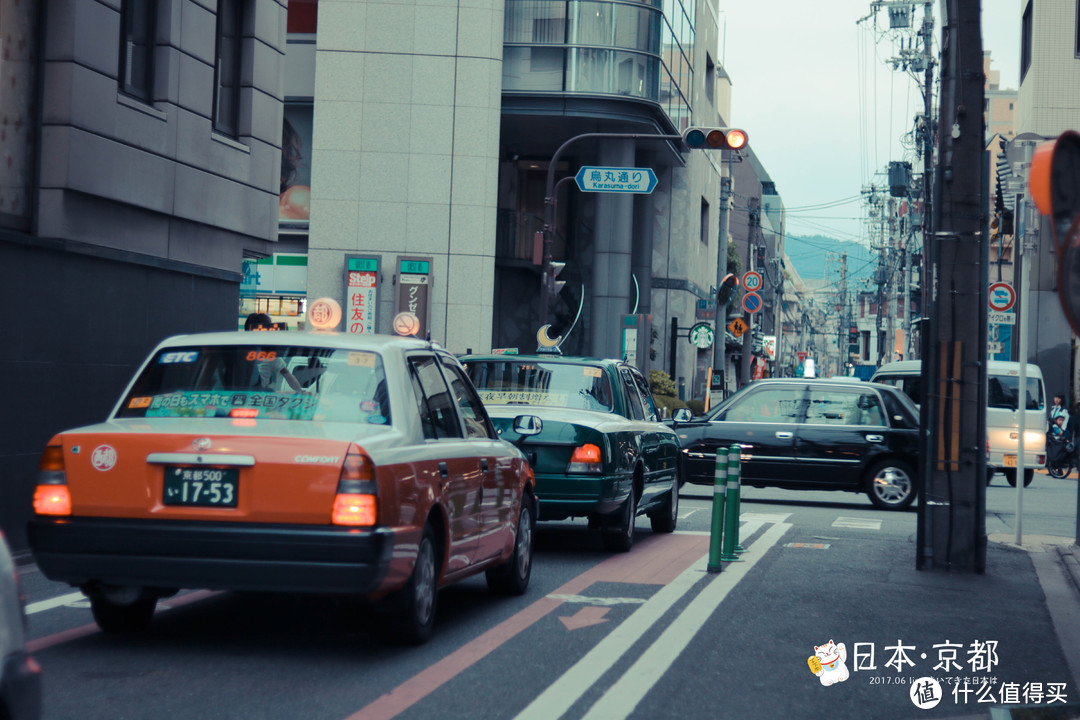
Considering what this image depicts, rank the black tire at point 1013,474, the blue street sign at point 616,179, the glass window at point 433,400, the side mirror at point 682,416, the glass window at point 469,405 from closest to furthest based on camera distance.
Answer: the glass window at point 433,400, the glass window at point 469,405, the side mirror at point 682,416, the blue street sign at point 616,179, the black tire at point 1013,474

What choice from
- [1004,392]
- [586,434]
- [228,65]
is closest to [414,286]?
[1004,392]

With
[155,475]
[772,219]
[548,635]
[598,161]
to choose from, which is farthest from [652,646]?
[772,219]

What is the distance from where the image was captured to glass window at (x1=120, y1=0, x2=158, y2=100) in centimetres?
1325

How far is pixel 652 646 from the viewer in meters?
7.14

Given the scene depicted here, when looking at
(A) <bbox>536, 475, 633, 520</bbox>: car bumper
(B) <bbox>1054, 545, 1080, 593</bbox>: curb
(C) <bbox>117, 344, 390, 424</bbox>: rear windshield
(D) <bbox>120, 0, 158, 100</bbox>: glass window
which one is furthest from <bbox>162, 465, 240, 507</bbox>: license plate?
(D) <bbox>120, 0, 158, 100</bbox>: glass window

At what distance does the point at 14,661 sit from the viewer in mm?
3371

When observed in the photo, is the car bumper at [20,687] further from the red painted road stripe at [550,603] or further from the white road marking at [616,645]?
the white road marking at [616,645]

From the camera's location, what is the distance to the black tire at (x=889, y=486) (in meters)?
18.1

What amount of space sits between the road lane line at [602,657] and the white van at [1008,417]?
44.1 ft

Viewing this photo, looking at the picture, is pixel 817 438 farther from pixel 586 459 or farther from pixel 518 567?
pixel 518 567

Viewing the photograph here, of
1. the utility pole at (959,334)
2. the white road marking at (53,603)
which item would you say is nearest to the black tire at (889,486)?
the utility pole at (959,334)

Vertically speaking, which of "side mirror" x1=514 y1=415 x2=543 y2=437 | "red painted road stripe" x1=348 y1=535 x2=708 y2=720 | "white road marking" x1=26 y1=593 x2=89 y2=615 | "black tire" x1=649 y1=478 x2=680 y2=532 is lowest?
"white road marking" x1=26 y1=593 x2=89 y2=615

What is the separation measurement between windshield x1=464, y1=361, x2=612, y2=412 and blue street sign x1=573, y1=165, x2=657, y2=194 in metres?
11.0

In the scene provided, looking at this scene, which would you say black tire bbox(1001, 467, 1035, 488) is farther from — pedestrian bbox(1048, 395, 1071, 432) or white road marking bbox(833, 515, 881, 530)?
white road marking bbox(833, 515, 881, 530)
